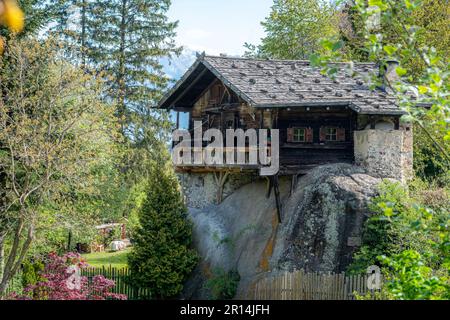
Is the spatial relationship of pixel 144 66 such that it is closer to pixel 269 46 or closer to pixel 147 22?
pixel 147 22

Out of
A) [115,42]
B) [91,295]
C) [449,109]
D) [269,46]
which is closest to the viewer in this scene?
[449,109]

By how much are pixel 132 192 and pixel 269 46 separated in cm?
1187

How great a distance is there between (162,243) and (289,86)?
23.1ft

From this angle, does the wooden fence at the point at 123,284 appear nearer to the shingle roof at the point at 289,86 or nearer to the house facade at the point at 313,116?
the house facade at the point at 313,116

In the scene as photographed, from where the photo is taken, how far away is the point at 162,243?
67.3ft

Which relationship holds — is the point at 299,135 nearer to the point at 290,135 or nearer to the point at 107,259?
the point at 290,135

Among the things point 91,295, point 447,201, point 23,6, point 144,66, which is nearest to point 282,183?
point 447,201

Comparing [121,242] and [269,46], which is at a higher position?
[269,46]

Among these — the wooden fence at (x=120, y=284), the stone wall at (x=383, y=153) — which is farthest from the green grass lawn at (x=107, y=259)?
the stone wall at (x=383, y=153)

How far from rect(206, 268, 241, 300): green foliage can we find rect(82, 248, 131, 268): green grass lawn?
33.1 ft

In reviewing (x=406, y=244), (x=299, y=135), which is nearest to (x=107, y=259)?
(x=299, y=135)

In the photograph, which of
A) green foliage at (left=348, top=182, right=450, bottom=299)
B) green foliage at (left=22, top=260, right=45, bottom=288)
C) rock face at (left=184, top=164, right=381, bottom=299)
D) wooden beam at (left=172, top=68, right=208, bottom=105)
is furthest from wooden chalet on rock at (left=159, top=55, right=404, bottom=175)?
green foliage at (left=22, top=260, right=45, bottom=288)

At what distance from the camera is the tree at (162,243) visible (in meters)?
20.3
